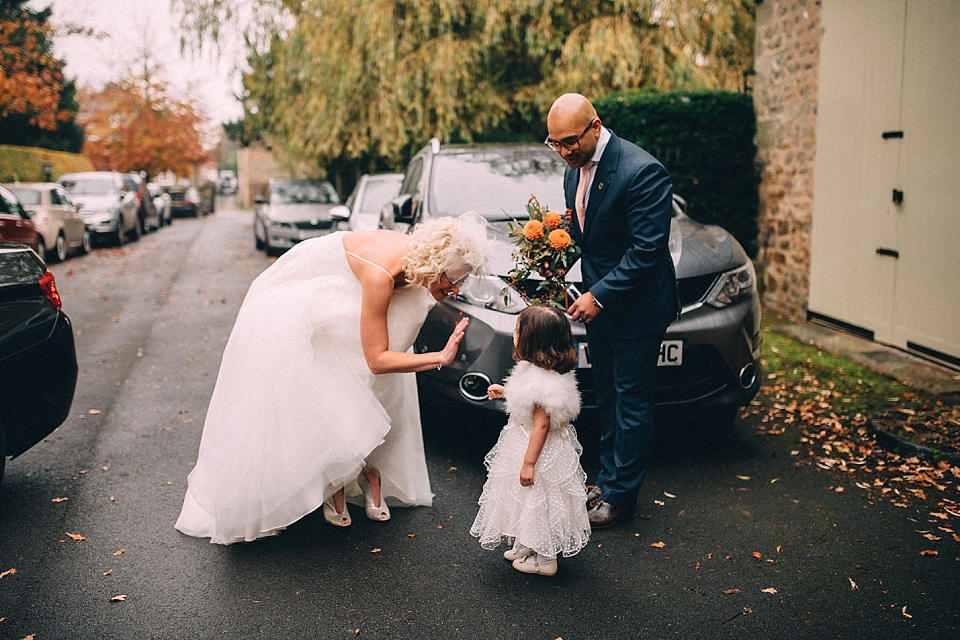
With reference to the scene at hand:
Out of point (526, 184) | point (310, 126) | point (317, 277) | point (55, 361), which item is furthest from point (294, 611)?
point (310, 126)

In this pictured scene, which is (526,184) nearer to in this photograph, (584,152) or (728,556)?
(584,152)

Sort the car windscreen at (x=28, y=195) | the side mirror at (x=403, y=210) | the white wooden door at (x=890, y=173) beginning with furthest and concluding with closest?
the car windscreen at (x=28, y=195) < the white wooden door at (x=890, y=173) < the side mirror at (x=403, y=210)

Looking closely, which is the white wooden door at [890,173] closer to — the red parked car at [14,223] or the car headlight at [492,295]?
the car headlight at [492,295]

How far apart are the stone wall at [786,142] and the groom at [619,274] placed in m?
5.72

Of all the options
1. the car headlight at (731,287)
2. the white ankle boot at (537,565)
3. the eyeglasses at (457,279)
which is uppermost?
the eyeglasses at (457,279)

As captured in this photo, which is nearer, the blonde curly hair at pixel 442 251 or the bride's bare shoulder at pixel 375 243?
the blonde curly hair at pixel 442 251

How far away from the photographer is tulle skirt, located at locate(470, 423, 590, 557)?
10.4 ft

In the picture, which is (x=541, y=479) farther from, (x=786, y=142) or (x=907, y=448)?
(x=786, y=142)

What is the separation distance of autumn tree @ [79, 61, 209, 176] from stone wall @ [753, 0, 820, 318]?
3480cm

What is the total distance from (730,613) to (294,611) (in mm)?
1686

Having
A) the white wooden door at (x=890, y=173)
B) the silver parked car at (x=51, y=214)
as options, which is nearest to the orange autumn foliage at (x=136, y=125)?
the silver parked car at (x=51, y=214)

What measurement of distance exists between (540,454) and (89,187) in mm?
21168

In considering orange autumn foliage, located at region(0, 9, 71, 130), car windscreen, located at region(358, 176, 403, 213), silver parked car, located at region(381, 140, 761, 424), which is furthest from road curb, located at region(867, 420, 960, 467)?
orange autumn foliage, located at region(0, 9, 71, 130)

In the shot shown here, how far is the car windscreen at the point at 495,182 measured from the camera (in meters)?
5.54
